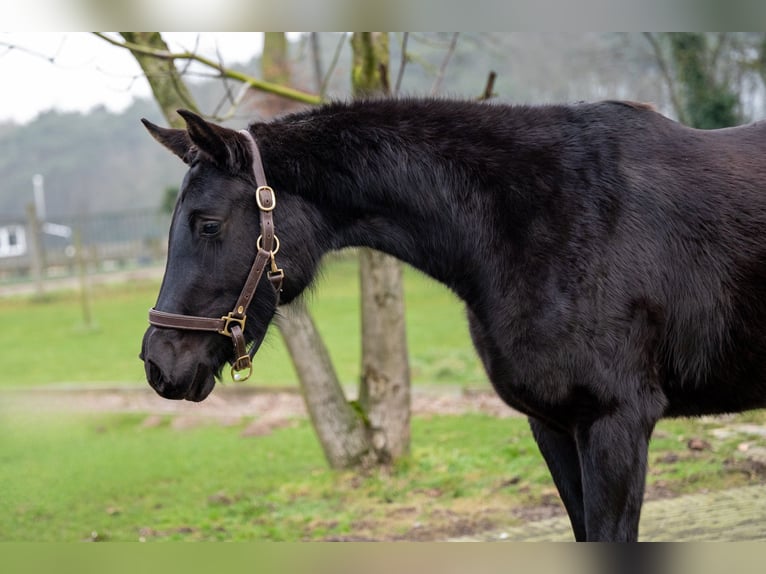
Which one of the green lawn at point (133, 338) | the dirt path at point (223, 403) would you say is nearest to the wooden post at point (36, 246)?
the green lawn at point (133, 338)

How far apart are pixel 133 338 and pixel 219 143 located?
10752mm

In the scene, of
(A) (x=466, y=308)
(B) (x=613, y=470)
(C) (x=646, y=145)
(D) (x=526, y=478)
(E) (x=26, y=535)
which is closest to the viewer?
(B) (x=613, y=470)

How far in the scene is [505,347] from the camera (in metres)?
3.04

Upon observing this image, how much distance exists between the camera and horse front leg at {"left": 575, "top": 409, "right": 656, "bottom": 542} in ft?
9.57

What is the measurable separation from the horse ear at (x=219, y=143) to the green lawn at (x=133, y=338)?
19.2 ft

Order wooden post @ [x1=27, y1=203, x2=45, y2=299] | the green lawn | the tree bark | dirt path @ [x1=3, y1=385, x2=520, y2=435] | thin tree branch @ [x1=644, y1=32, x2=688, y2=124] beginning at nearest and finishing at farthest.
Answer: the tree bark < dirt path @ [x1=3, y1=385, x2=520, y2=435] < the green lawn < thin tree branch @ [x1=644, y1=32, x2=688, y2=124] < wooden post @ [x1=27, y1=203, x2=45, y2=299]

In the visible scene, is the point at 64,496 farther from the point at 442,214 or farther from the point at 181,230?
the point at 442,214

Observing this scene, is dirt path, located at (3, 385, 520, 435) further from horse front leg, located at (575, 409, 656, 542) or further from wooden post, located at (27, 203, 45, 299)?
wooden post, located at (27, 203, 45, 299)

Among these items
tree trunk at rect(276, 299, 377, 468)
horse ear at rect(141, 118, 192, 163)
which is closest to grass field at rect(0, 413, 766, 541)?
tree trunk at rect(276, 299, 377, 468)

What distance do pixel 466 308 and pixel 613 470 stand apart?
941 mm

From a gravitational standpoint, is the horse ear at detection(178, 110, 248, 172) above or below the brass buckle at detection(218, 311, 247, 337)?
above

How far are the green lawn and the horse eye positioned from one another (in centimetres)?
589

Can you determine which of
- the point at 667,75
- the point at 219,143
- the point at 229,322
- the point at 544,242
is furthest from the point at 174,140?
the point at 667,75

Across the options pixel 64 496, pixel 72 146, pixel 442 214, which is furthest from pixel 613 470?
pixel 72 146
